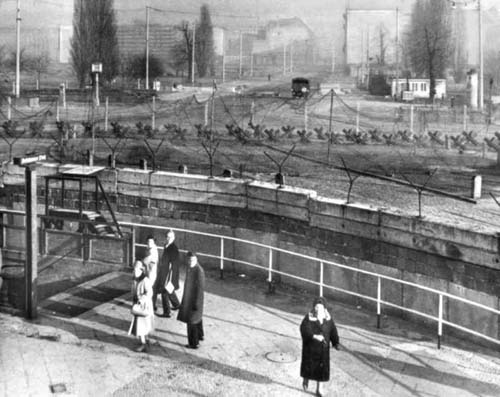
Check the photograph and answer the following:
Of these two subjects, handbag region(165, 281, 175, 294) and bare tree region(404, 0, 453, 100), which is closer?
handbag region(165, 281, 175, 294)

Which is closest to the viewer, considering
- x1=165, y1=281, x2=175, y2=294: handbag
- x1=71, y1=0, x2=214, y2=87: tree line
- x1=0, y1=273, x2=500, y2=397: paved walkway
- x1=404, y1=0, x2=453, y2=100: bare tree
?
x1=0, y1=273, x2=500, y2=397: paved walkway

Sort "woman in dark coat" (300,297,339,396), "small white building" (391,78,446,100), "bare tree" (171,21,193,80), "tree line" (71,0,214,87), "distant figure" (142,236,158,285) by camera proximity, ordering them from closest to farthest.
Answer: "woman in dark coat" (300,297,339,396)
"distant figure" (142,236,158,285)
"bare tree" (171,21,193,80)
"tree line" (71,0,214,87)
"small white building" (391,78,446,100)

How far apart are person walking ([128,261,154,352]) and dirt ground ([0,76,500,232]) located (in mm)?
5084

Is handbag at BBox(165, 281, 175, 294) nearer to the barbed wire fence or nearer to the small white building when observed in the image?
the barbed wire fence

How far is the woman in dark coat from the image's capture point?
29.9ft

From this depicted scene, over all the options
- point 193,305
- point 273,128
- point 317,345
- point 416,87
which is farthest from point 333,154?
point 416,87

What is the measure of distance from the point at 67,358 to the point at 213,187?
22.4 ft

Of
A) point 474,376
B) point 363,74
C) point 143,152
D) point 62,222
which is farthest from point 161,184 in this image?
point 363,74

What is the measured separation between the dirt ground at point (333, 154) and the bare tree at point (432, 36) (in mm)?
3287

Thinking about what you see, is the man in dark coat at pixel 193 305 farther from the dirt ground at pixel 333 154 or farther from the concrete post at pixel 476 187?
the concrete post at pixel 476 187

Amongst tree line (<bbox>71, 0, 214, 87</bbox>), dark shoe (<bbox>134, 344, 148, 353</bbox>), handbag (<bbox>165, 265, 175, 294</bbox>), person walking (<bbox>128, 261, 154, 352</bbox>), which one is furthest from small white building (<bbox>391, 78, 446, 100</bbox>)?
dark shoe (<bbox>134, 344, 148, 353</bbox>)

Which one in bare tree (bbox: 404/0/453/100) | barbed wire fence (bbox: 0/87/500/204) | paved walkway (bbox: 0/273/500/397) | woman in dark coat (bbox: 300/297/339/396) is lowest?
paved walkway (bbox: 0/273/500/397)

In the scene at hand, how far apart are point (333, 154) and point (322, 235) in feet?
43.6

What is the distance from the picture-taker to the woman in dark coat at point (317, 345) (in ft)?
29.9
